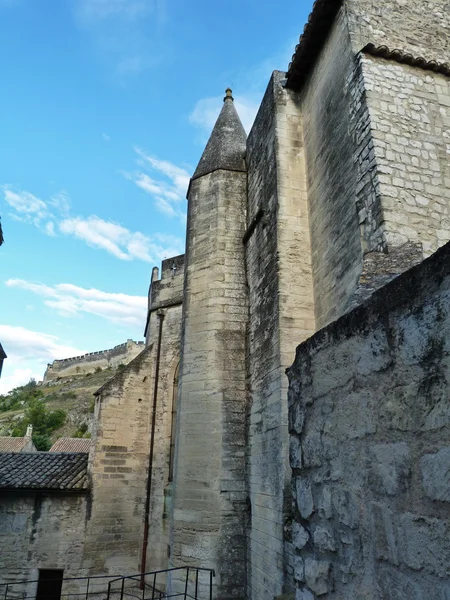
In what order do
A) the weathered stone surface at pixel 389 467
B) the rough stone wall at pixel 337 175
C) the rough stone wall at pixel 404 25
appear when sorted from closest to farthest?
the weathered stone surface at pixel 389 467
the rough stone wall at pixel 337 175
the rough stone wall at pixel 404 25

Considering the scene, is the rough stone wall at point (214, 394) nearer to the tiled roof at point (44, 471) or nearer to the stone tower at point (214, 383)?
the stone tower at point (214, 383)

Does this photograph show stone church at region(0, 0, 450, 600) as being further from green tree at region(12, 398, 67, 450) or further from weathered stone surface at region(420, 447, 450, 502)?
green tree at region(12, 398, 67, 450)

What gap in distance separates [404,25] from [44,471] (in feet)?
37.2

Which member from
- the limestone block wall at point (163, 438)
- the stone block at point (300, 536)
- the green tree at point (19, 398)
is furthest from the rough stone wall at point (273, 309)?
the green tree at point (19, 398)

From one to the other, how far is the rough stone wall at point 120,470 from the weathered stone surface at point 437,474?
9868 millimetres

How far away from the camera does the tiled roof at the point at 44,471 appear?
31.9 ft

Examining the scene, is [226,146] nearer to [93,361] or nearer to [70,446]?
[70,446]

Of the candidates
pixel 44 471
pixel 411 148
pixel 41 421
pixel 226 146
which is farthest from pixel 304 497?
pixel 41 421

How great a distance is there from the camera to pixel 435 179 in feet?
16.4

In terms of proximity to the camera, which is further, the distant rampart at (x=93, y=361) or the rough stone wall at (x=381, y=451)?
the distant rampart at (x=93, y=361)

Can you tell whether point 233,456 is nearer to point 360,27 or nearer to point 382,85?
point 382,85

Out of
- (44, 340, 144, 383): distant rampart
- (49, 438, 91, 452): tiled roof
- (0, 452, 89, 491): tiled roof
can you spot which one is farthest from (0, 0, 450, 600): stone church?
(44, 340, 144, 383): distant rampart

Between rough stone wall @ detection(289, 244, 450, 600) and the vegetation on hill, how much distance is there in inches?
1509

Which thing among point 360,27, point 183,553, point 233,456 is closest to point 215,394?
point 233,456
